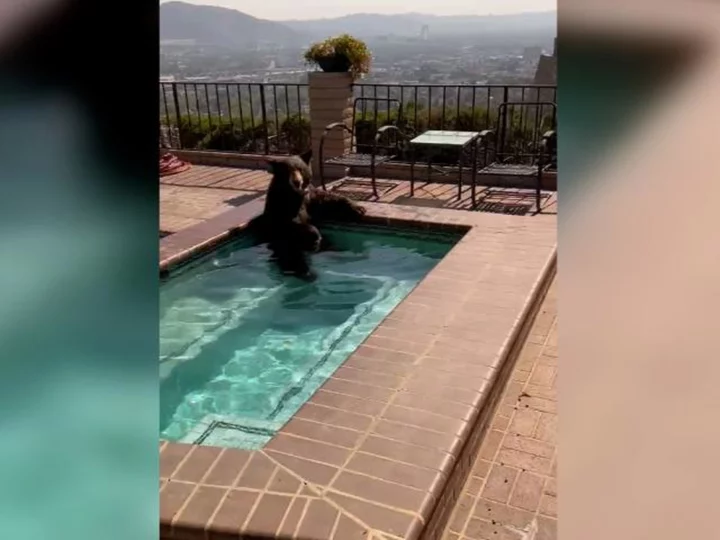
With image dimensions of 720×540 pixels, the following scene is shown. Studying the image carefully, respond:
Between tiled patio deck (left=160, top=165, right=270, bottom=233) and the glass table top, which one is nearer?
tiled patio deck (left=160, top=165, right=270, bottom=233)

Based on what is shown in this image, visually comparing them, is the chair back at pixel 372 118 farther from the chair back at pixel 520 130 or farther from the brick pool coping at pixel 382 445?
the brick pool coping at pixel 382 445

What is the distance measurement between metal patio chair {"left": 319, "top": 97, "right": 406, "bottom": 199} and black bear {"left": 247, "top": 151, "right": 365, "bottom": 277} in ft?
3.82

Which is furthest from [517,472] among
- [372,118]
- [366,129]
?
[372,118]

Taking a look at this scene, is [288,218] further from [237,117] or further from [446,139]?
[237,117]

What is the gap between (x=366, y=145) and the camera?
6934 mm

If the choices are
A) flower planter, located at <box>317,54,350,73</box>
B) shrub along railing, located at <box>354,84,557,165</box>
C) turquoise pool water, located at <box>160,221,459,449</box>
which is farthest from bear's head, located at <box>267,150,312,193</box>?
flower planter, located at <box>317,54,350,73</box>

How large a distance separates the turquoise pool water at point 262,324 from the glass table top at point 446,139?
1.14 meters

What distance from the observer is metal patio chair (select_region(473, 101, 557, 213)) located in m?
5.66

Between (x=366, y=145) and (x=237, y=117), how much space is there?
260cm

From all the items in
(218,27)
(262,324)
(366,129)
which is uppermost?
(218,27)

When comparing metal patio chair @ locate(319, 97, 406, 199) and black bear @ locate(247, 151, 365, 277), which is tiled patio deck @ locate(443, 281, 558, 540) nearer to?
black bear @ locate(247, 151, 365, 277)
